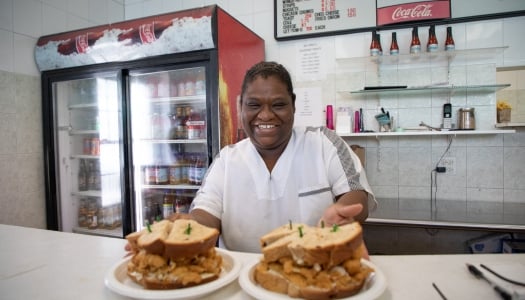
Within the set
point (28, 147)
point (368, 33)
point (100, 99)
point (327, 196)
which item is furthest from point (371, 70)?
point (28, 147)

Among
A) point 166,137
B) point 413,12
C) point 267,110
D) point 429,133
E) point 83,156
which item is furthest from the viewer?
point 83,156

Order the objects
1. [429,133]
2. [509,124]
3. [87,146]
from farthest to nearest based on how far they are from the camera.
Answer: [87,146]
[429,133]
[509,124]

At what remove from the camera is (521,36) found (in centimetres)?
261

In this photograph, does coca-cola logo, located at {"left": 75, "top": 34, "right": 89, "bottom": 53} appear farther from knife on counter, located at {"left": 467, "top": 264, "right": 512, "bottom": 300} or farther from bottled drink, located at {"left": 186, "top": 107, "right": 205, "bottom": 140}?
knife on counter, located at {"left": 467, "top": 264, "right": 512, "bottom": 300}

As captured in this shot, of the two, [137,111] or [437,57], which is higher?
[437,57]

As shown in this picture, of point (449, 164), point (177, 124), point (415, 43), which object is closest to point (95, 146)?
point (177, 124)

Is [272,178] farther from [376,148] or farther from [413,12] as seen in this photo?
[413,12]

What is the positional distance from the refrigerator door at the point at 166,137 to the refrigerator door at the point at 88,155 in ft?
0.85

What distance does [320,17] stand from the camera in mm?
3117

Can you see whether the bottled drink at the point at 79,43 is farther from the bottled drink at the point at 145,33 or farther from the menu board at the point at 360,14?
the menu board at the point at 360,14

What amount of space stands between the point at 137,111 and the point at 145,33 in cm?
78

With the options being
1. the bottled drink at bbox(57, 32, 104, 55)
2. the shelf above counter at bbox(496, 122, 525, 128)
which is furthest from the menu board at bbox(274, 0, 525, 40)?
the bottled drink at bbox(57, 32, 104, 55)

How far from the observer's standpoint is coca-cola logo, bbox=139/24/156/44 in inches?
99.0

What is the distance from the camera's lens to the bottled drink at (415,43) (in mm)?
2682
